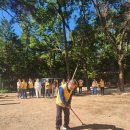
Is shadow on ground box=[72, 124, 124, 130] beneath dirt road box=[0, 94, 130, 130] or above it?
beneath

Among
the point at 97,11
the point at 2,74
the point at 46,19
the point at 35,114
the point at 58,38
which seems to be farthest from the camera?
the point at 2,74

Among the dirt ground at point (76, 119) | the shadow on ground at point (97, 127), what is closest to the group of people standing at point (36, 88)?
the dirt ground at point (76, 119)

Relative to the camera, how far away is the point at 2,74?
49.8 meters

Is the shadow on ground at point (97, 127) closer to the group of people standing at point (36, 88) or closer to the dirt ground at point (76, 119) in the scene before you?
the dirt ground at point (76, 119)

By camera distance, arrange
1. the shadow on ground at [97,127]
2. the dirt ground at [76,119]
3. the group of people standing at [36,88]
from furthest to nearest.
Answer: the group of people standing at [36,88] < the dirt ground at [76,119] < the shadow on ground at [97,127]

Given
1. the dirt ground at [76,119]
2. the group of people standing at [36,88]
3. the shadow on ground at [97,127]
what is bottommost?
the shadow on ground at [97,127]

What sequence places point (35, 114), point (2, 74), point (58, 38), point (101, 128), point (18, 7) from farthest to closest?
point (2, 74)
point (58, 38)
point (18, 7)
point (35, 114)
point (101, 128)

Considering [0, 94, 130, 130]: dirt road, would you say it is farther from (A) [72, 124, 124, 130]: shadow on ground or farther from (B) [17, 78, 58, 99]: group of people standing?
(B) [17, 78, 58, 99]: group of people standing

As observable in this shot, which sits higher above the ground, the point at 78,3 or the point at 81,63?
the point at 78,3

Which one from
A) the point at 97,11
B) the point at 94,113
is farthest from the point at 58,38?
the point at 94,113

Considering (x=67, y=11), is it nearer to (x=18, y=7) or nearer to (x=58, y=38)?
(x=58, y=38)

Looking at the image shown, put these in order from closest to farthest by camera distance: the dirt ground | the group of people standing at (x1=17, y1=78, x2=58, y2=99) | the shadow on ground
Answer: the shadow on ground
the dirt ground
the group of people standing at (x1=17, y1=78, x2=58, y2=99)

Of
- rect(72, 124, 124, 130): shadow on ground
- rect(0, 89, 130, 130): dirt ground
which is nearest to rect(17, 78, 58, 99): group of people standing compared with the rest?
rect(0, 89, 130, 130): dirt ground

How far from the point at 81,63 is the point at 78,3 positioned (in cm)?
793
